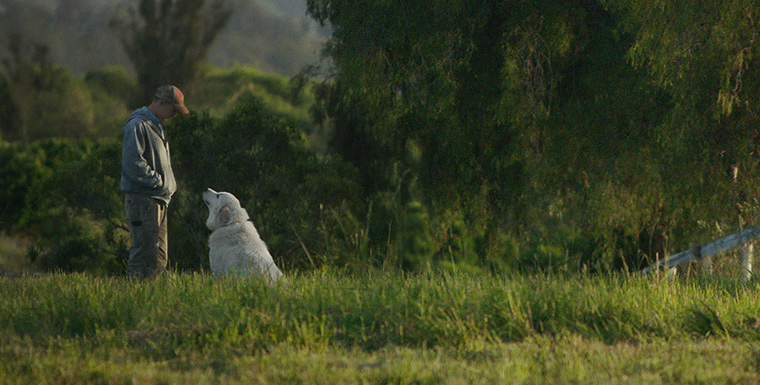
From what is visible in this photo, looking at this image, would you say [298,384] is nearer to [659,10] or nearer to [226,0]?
[659,10]

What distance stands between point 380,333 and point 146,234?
101 inches

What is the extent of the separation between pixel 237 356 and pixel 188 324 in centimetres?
67

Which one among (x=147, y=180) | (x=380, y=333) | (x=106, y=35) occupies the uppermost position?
(x=106, y=35)

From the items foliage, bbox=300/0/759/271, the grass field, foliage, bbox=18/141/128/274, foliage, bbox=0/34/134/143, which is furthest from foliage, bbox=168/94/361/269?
foliage, bbox=0/34/134/143

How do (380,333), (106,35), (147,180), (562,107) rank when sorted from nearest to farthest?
(380,333) → (147,180) → (562,107) → (106,35)

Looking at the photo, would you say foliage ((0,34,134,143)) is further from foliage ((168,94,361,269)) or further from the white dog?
the white dog

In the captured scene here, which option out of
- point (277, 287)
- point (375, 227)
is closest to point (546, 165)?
point (375, 227)

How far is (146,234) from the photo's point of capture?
6691 millimetres

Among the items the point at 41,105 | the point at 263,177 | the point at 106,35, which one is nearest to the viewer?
the point at 263,177

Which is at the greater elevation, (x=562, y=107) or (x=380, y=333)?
(x=562, y=107)

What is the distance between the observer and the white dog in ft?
22.0

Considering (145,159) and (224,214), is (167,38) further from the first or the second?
(224,214)

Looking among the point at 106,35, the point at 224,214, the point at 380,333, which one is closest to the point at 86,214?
the point at 224,214

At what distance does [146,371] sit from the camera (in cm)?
430
